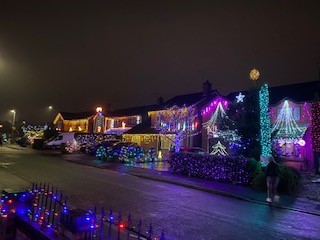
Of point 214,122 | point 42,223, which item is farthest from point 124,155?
point 42,223

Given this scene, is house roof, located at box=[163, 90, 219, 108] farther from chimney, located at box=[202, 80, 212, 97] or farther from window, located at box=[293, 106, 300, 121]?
window, located at box=[293, 106, 300, 121]

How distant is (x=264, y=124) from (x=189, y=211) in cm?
1088

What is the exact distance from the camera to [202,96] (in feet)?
136

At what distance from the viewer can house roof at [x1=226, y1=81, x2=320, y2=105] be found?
28.0m

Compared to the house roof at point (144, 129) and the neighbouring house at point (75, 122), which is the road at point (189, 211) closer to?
the house roof at point (144, 129)

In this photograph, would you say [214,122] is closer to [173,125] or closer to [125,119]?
[173,125]

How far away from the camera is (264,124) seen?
19.2 metres

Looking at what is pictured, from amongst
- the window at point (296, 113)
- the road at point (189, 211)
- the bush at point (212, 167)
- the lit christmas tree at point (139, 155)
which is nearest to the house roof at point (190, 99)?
the lit christmas tree at point (139, 155)

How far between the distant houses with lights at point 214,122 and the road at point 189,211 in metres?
9.63

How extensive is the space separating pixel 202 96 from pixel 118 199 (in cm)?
3119

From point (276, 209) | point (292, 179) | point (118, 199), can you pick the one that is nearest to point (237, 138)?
point (292, 179)

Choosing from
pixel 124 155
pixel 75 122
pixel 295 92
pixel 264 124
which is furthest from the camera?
pixel 75 122

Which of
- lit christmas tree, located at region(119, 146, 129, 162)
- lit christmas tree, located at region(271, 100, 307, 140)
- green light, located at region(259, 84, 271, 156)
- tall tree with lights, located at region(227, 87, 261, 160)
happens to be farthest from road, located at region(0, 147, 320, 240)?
lit christmas tree, located at region(271, 100, 307, 140)

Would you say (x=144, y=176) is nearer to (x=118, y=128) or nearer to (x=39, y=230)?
(x=39, y=230)
